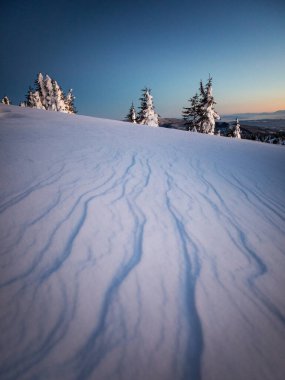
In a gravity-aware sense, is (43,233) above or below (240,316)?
above

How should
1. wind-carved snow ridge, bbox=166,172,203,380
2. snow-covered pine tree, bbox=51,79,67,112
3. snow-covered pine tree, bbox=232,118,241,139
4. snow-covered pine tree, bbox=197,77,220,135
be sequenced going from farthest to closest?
snow-covered pine tree, bbox=51,79,67,112 → snow-covered pine tree, bbox=232,118,241,139 → snow-covered pine tree, bbox=197,77,220,135 → wind-carved snow ridge, bbox=166,172,203,380

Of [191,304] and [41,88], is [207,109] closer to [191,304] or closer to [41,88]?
[191,304]

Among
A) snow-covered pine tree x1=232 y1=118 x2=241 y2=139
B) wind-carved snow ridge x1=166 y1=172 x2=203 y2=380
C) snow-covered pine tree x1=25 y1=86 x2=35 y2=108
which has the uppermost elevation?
snow-covered pine tree x1=25 y1=86 x2=35 y2=108

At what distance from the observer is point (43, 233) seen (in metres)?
2.82

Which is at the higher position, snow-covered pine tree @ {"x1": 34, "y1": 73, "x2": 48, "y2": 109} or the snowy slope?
snow-covered pine tree @ {"x1": 34, "y1": 73, "x2": 48, "y2": 109}

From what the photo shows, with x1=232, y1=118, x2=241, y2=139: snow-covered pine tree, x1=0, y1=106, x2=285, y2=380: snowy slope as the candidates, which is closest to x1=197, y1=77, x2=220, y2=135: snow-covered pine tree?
x1=232, y1=118, x2=241, y2=139: snow-covered pine tree

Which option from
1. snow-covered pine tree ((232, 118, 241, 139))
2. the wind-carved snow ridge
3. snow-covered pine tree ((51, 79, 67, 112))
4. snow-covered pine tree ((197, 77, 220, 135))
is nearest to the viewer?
the wind-carved snow ridge

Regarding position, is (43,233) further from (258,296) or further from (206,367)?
(258,296)

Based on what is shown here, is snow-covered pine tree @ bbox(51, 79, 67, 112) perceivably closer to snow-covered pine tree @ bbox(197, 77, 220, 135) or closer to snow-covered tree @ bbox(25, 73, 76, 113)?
snow-covered tree @ bbox(25, 73, 76, 113)

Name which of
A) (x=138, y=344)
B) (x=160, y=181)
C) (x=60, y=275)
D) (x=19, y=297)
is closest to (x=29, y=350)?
(x=19, y=297)

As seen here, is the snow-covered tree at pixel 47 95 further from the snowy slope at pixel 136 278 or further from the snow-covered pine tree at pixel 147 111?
the snowy slope at pixel 136 278

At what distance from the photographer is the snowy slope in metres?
1.70

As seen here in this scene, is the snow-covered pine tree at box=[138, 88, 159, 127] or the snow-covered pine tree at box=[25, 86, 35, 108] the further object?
the snow-covered pine tree at box=[25, 86, 35, 108]

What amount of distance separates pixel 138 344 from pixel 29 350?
84cm
